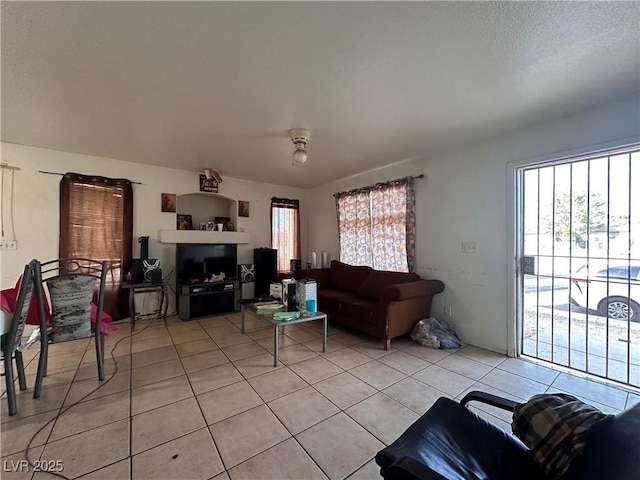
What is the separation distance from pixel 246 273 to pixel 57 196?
278cm

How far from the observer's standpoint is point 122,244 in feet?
12.5

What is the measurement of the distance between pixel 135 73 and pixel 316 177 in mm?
3141

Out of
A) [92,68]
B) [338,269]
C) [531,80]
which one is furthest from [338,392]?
[92,68]

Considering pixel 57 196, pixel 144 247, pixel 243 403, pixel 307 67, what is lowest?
pixel 243 403

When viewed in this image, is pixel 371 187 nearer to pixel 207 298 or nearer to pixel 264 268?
pixel 264 268

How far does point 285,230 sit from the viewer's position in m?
5.43

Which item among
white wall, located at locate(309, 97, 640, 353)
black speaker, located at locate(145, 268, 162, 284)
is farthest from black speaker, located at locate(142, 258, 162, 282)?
white wall, located at locate(309, 97, 640, 353)

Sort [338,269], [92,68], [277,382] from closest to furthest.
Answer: [92,68], [277,382], [338,269]

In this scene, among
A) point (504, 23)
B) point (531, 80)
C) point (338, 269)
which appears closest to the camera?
point (504, 23)

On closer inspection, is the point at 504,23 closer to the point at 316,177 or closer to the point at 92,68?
the point at 92,68

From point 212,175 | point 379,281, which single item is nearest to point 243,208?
point 212,175

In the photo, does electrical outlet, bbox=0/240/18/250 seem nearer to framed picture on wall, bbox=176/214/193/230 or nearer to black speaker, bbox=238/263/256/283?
framed picture on wall, bbox=176/214/193/230

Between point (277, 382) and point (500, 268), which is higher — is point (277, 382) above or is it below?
below

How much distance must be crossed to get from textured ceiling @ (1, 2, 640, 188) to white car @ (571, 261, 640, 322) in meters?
1.48
